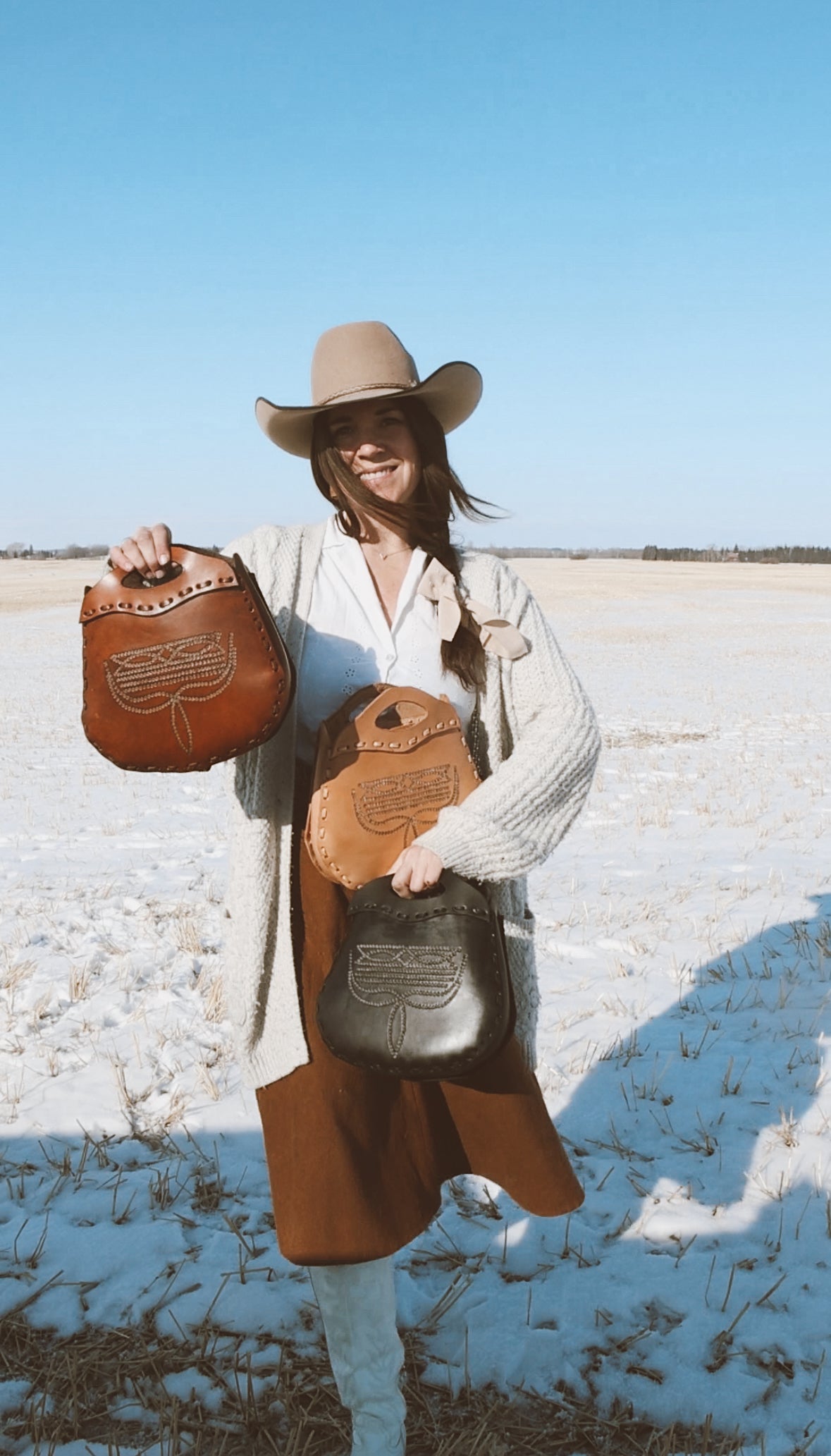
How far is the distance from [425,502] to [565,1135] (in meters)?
2.40

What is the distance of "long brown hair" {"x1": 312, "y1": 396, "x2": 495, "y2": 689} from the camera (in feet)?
7.48

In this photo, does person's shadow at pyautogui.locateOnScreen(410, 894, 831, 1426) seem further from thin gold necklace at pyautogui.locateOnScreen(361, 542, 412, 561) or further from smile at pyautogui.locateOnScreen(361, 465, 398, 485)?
smile at pyautogui.locateOnScreen(361, 465, 398, 485)

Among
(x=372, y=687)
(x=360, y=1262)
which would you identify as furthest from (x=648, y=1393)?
(x=372, y=687)

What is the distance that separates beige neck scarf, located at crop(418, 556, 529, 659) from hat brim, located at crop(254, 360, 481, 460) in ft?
1.49

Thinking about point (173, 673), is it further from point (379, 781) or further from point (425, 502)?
point (425, 502)

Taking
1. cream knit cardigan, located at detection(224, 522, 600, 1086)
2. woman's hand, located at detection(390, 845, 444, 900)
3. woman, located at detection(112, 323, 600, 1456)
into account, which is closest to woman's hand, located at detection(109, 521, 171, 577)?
woman, located at detection(112, 323, 600, 1456)

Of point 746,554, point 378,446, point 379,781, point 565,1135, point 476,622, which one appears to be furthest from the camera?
point 746,554

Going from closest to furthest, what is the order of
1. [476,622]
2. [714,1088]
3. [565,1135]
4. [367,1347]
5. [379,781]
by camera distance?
[379,781] → [367,1347] → [476,622] → [565,1135] → [714,1088]

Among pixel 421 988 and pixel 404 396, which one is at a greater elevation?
pixel 404 396

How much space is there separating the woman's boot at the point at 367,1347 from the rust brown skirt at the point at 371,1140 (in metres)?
0.13

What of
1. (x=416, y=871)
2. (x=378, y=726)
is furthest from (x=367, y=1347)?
(x=378, y=726)

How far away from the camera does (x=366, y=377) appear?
229 centimetres

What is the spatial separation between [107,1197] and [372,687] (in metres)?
2.14

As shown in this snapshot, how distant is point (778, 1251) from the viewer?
2.92 m
